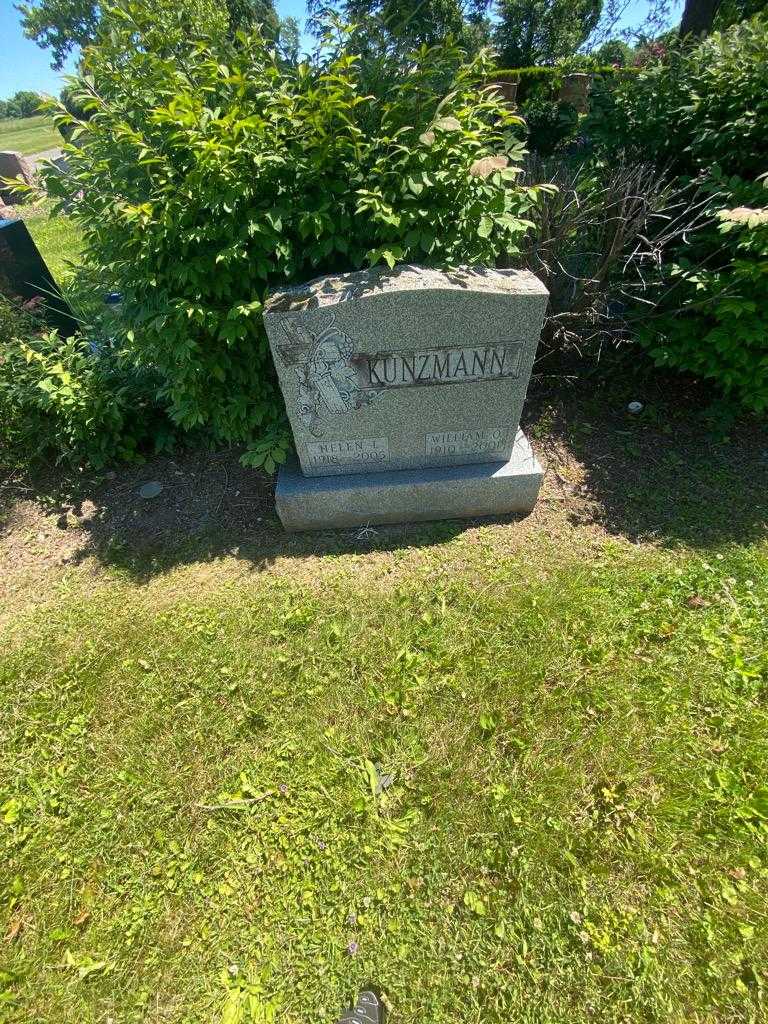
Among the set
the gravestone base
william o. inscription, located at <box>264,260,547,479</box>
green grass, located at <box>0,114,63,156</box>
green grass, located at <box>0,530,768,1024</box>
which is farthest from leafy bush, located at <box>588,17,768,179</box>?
green grass, located at <box>0,114,63,156</box>

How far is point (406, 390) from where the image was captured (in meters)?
2.78

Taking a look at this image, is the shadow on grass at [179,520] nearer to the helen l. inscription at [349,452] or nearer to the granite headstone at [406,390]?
the granite headstone at [406,390]

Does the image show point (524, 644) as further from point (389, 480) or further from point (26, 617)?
point (26, 617)

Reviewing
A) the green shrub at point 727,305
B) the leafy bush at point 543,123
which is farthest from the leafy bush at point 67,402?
the leafy bush at point 543,123

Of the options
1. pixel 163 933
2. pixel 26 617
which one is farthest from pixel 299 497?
pixel 163 933

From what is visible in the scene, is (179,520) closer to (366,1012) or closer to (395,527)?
(395,527)

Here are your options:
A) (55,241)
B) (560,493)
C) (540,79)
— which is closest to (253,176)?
(560,493)

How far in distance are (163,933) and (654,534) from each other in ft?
9.84

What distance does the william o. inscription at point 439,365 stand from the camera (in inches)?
104

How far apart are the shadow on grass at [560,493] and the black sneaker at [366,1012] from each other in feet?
6.34

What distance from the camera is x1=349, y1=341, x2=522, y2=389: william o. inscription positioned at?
8.65ft

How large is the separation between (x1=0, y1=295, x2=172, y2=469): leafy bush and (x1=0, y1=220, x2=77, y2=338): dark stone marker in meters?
0.33

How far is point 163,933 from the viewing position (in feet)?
5.85

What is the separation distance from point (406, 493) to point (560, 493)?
1068mm
